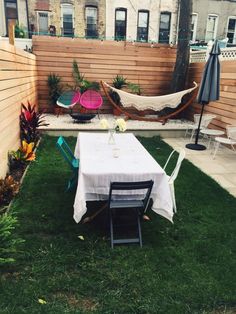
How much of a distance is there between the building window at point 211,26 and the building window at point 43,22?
35.0 feet

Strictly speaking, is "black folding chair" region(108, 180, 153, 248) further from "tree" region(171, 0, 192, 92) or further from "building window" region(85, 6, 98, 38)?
"building window" region(85, 6, 98, 38)

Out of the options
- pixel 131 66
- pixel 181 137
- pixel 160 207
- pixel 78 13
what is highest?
pixel 78 13

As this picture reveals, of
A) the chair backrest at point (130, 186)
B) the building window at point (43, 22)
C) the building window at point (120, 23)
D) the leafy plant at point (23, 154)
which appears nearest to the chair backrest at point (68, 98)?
the leafy plant at point (23, 154)

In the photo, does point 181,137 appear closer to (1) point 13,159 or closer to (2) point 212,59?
(2) point 212,59

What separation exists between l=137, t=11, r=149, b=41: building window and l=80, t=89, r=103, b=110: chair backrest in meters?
11.8

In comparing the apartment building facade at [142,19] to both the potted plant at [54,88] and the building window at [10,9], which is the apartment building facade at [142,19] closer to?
the building window at [10,9]

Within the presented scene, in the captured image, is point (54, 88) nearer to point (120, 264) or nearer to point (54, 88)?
point (54, 88)

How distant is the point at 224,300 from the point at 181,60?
7465mm

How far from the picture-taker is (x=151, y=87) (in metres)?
9.31

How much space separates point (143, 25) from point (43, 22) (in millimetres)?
6293

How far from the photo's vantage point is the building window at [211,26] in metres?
19.2

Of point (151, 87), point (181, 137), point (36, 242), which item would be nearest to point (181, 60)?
point (151, 87)

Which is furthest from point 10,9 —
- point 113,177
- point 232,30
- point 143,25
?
point 113,177

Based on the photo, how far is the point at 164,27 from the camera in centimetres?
1848
